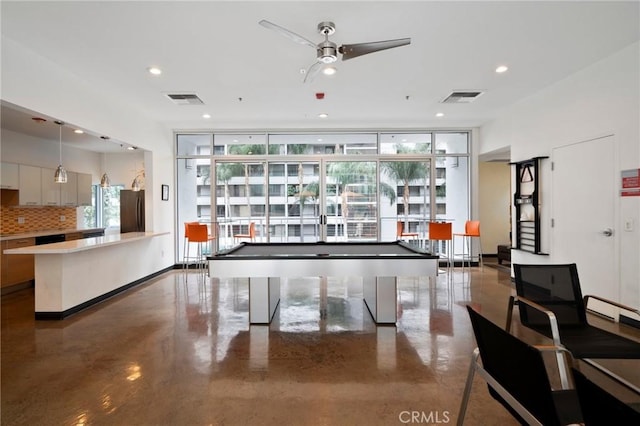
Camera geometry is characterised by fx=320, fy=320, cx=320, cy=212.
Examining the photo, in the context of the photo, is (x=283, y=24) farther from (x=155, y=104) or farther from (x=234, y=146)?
(x=234, y=146)

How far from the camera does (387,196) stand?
7.27 m

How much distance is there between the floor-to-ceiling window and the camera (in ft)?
23.6

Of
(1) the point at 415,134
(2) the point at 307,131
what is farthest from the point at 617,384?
(2) the point at 307,131

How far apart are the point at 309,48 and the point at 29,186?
5.81 m

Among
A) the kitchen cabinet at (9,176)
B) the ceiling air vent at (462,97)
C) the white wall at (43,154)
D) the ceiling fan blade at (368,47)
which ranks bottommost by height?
the kitchen cabinet at (9,176)

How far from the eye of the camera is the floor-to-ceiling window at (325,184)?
7203 mm

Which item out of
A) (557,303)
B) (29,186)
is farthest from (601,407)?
(29,186)

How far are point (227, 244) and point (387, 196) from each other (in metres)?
3.81

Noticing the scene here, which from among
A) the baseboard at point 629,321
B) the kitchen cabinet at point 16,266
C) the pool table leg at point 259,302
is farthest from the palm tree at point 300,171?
the baseboard at point 629,321

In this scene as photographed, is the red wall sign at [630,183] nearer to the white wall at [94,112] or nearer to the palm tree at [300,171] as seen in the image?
the palm tree at [300,171]

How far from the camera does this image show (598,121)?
407cm

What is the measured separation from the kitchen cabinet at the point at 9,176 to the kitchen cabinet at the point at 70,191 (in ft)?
3.06

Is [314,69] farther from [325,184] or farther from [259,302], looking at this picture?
[325,184]

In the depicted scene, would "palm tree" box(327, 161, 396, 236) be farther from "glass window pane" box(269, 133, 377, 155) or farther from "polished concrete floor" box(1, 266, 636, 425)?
"polished concrete floor" box(1, 266, 636, 425)
